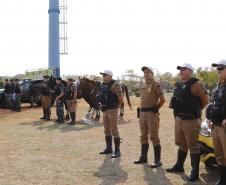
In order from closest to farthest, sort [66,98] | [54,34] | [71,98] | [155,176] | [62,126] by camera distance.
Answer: [155,176]
[62,126]
[71,98]
[66,98]
[54,34]

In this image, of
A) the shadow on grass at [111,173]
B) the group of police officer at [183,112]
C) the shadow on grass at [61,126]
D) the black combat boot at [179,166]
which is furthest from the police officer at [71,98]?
the black combat boot at [179,166]

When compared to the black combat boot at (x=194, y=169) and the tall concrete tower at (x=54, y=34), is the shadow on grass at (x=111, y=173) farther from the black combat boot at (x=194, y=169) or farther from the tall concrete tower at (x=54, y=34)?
the tall concrete tower at (x=54, y=34)

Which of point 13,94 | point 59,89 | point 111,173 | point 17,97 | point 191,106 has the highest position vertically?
point 59,89

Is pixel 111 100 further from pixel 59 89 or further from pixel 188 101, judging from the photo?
pixel 59 89

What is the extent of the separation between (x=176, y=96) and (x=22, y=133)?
24.6 feet

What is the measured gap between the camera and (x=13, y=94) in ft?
78.0

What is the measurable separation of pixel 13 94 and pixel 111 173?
16897mm

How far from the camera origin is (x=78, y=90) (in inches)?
704

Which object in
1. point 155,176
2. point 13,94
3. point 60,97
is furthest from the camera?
point 13,94

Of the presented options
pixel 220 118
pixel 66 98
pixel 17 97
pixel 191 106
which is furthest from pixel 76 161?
pixel 17 97

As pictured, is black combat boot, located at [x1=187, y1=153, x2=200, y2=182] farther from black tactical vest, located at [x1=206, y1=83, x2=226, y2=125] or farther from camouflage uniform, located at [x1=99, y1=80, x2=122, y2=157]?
camouflage uniform, located at [x1=99, y1=80, x2=122, y2=157]

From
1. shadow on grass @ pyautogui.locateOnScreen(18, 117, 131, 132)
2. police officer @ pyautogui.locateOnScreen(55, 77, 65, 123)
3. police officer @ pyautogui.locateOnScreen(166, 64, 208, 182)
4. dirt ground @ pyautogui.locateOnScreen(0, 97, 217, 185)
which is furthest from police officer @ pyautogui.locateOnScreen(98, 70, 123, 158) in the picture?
police officer @ pyautogui.locateOnScreen(55, 77, 65, 123)

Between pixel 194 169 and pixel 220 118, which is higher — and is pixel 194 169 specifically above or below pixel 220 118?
below

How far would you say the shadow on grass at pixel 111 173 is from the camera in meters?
7.18
